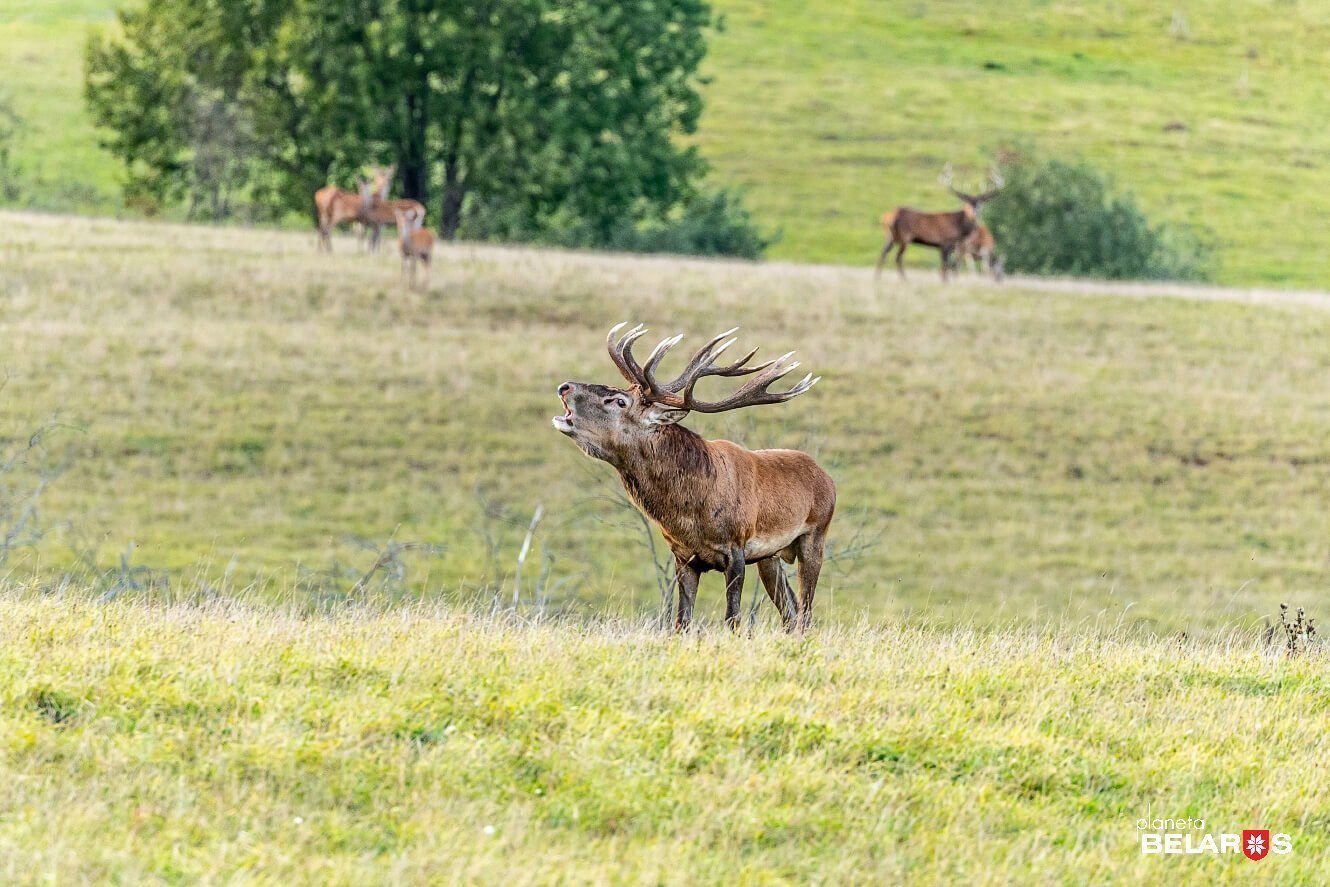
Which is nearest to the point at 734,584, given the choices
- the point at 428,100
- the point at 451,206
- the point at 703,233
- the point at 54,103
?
the point at 428,100


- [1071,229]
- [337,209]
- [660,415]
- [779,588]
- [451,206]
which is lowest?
[779,588]

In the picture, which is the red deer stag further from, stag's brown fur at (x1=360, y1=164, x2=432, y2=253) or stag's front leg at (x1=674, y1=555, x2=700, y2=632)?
stag's front leg at (x1=674, y1=555, x2=700, y2=632)

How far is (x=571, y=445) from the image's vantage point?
92.9 ft

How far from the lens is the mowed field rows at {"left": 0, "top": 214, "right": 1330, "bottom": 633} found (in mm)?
23859

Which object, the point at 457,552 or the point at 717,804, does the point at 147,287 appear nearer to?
the point at 457,552

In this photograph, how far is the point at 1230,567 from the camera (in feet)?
83.1

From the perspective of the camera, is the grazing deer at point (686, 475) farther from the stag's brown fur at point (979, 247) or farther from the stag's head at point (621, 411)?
the stag's brown fur at point (979, 247)

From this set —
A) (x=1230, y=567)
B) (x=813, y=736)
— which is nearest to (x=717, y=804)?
(x=813, y=736)

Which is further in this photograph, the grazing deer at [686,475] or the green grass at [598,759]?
the grazing deer at [686,475]

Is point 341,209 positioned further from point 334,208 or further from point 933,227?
point 933,227

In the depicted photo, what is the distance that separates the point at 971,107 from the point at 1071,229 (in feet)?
93.7

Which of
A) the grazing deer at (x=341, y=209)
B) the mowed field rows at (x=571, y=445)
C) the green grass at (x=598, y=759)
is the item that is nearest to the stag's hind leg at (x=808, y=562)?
the green grass at (x=598, y=759)

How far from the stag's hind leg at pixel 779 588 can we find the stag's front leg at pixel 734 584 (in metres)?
0.50

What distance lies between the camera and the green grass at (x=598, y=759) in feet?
17.6
